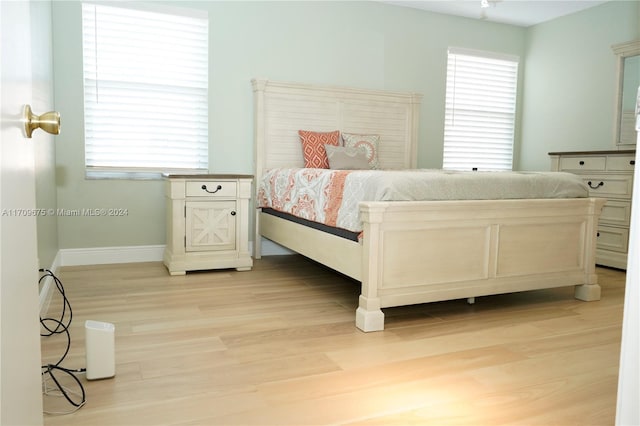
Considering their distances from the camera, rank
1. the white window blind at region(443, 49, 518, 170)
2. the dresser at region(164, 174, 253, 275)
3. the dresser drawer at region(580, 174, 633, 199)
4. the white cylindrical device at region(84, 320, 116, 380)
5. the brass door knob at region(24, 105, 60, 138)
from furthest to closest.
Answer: the white window blind at region(443, 49, 518, 170) → the dresser drawer at region(580, 174, 633, 199) → the dresser at region(164, 174, 253, 275) → the white cylindrical device at region(84, 320, 116, 380) → the brass door knob at region(24, 105, 60, 138)

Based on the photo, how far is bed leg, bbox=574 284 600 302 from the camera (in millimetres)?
3029

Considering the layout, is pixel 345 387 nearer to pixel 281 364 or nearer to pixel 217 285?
pixel 281 364

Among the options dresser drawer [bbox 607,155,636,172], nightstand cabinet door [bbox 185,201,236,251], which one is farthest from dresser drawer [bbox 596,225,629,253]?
nightstand cabinet door [bbox 185,201,236,251]

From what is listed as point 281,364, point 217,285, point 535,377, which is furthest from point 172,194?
point 535,377

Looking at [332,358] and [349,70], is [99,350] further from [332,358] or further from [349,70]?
[349,70]

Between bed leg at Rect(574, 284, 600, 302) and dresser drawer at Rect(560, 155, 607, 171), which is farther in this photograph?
dresser drawer at Rect(560, 155, 607, 171)

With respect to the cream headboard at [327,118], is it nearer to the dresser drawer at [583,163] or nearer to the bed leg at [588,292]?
the dresser drawer at [583,163]

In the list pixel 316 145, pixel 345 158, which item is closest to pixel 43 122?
pixel 345 158

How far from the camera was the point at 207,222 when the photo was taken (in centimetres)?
363

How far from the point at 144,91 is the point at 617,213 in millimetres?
3752

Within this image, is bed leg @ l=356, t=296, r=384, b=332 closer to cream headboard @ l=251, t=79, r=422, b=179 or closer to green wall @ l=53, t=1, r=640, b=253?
cream headboard @ l=251, t=79, r=422, b=179

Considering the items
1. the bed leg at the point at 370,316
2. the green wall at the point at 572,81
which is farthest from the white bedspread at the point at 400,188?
the green wall at the point at 572,81

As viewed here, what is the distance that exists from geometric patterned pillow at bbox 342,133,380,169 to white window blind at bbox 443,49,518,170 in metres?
1.15

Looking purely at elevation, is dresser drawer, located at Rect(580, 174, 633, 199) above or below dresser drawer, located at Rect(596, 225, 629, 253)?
above
